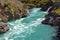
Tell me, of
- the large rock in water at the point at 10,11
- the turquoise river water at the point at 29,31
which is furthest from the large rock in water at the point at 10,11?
the turquoise river water at the point at 29,31

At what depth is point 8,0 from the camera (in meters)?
55.8

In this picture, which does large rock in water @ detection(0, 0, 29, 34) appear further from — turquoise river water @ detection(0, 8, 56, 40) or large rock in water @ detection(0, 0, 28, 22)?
turquoise river water @ detection(0, 8, 56, 40)

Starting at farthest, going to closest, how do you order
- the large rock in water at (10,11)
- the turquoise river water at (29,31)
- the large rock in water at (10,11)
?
the large rock in water at (10,11)
the large rock in water at (10,11)
the turquoise river water at (29,31)

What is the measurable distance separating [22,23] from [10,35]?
8946 millimetres

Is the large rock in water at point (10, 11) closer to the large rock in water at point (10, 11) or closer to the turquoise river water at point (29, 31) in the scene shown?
the large rock in water at point (10, 11)

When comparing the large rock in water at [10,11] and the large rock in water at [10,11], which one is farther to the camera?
the large rock in water at [10,11]

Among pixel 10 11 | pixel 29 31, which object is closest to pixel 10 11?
pixel 10 11

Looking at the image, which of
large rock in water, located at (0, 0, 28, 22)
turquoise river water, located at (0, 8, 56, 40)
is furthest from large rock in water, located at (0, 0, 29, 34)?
turquoise river water, located at (0, 8, 56, 40)

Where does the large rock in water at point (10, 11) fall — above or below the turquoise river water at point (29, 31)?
above

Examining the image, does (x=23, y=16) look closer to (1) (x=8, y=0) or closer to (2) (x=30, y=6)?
(1) (x=8, y=0)

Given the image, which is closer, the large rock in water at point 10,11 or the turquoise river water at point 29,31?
the turquoise river water at point 29,31

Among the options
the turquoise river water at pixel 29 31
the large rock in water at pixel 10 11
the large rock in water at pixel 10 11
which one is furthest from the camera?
the large rock in water at pixel 10 11

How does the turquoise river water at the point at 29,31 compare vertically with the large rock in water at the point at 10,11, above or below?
below

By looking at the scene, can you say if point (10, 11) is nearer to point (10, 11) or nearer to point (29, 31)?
point (10, 11)
